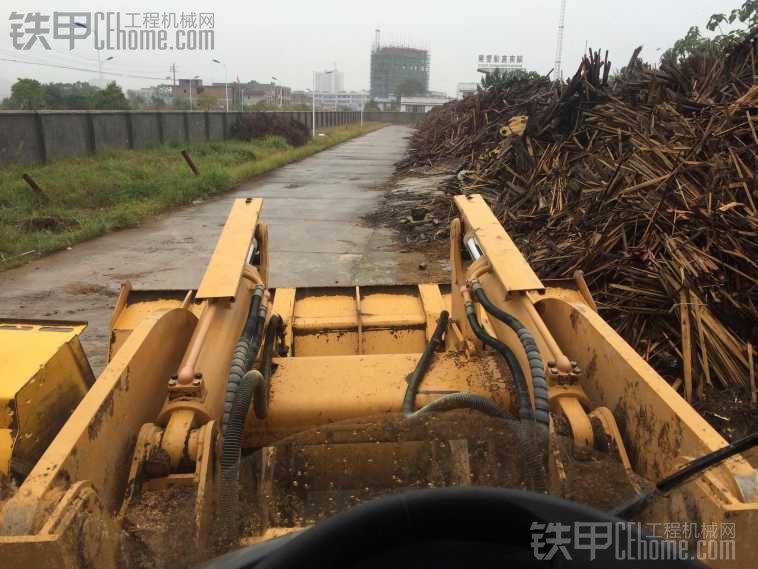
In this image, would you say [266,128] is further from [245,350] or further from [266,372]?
[245,350]

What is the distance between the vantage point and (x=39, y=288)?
7250 millimetres

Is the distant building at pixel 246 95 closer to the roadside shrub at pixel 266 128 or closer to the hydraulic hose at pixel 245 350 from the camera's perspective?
the roadside shrub at pixel 266 128

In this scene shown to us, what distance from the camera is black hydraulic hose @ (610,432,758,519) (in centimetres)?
113

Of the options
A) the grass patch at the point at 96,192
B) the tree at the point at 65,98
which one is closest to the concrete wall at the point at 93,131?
the grass patch at the point at 96,192

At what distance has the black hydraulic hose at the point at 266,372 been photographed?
216 centimetres

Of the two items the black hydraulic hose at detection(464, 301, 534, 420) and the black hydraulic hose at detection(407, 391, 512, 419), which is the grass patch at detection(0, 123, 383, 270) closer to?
the black hydraulic hose at detection(464, 301, 534, 420)

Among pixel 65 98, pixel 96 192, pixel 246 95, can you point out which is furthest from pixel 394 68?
pixel 96 192

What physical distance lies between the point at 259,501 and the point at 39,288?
7.02 meters

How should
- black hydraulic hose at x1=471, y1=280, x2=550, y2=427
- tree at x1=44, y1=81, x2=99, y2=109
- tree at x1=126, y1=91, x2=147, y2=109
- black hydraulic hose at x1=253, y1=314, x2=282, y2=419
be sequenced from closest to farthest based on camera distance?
black hydraulic hose at x1=471, y1=280, x2=550, y2=427 < black hydraulic hose at x1=253, y1=314, x2=282, y2=419 < tree at x1=44, y1=81, x2=99, y2=109 < tree at x1=126, y1=91, x2=147, y2=109

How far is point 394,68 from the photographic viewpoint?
118625 mm

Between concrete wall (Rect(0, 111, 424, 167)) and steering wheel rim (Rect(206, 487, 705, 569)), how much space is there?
53.0 ft

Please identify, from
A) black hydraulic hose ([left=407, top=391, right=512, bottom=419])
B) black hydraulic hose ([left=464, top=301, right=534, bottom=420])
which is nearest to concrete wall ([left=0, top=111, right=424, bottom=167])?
black hydraulic hose ([left=464, top=301, right=534, bottom=420])

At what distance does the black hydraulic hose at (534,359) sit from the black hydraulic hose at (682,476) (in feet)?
1.80

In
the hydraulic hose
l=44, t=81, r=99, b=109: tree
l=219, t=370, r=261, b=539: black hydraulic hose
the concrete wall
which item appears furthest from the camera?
l=44, t=81, r=99, b=109: tree
